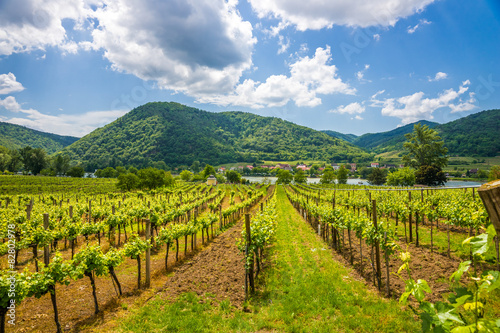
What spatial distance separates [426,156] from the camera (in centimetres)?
5297

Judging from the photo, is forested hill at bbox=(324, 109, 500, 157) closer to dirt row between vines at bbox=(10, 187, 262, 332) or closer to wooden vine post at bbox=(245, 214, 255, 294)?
wooden vine post at bbox=(245, 214, 255, 294)

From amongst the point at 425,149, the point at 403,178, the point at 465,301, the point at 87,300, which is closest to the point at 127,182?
the point at 87,300

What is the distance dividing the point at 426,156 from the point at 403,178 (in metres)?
8.49

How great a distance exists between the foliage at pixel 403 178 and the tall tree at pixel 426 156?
3.51 metres

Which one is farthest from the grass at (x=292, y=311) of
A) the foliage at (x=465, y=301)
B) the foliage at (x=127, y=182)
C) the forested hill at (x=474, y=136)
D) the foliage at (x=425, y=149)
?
the forested hill at (x=474, y=136)

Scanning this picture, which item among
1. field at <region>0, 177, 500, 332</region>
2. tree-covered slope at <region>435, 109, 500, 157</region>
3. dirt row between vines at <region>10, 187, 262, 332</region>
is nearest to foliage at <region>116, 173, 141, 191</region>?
field at <region>0, 177, 500, 332</region>

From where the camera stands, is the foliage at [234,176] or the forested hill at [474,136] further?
the forested hill at [474,136]

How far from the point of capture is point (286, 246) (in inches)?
528

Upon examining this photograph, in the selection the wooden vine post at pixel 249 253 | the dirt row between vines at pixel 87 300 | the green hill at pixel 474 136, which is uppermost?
the green hill at pixel 474 136

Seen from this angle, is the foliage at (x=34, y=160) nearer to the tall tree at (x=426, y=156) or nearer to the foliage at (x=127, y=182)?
the foliage at (x=127, y=182)

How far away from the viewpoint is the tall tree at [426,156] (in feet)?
160

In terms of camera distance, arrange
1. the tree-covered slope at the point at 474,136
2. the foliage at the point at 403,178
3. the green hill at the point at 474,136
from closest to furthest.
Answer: the foliage at the point at 403,178, the green hill at the point at 474,136, the tree-covered slope at the point at 474,136

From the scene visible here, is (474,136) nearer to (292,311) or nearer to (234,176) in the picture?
(234,176)

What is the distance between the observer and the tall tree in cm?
4888
